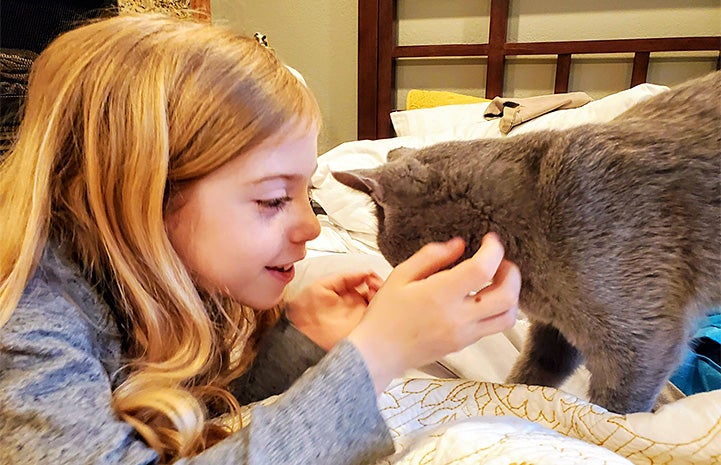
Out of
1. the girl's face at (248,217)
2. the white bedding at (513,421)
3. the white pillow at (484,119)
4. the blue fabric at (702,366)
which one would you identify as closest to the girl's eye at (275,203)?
the girl's face at (248,217)

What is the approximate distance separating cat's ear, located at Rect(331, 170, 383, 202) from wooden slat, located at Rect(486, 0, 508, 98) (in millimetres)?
1382

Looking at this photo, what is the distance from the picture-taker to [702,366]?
983 millimetres

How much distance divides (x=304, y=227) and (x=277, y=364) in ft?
0.75

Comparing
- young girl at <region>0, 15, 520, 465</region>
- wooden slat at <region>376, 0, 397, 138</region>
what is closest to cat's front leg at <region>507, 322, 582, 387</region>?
young girl at <region>0, 15, 520, 465</region>

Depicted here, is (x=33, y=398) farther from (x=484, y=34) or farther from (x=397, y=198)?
(x=484, y=34)

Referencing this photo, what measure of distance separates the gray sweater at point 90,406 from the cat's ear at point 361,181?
0.23 metres

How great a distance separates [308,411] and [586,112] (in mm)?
1360

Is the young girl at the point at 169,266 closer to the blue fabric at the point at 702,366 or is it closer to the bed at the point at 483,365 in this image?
the bed at the point at 483,365

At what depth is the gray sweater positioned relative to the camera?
0.53m

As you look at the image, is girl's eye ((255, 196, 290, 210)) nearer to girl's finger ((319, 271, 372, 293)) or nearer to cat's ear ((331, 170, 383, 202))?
cat's ear ((331, 170, 383, 202))

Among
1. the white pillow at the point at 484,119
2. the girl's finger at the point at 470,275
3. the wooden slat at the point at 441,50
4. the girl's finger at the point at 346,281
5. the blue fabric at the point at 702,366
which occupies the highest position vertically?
the wooden slat at the point at 441,50

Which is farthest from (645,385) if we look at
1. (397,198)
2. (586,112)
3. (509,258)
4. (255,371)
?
(586,112)

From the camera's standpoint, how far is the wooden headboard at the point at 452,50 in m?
1.82

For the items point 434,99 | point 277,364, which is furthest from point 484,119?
point 277,364
